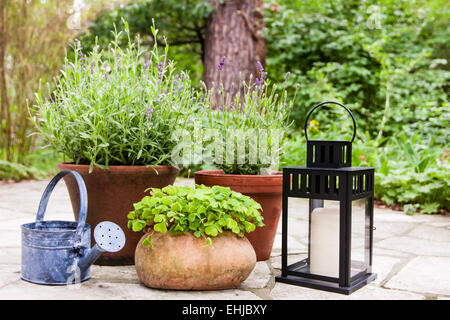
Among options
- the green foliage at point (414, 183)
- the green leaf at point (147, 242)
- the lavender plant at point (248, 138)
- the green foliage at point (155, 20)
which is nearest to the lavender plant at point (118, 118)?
the lavender plant at point (248, 138)

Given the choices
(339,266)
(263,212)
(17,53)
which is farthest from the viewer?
(17,53)

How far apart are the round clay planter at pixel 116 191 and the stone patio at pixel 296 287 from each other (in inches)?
4.8

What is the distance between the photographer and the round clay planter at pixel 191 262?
174cm

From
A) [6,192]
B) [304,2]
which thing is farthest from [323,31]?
[6,192]

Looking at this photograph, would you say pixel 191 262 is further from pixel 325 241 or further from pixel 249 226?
pixel 325 241

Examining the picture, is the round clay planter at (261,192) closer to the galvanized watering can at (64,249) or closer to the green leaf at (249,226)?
the green leaf at (249,226)

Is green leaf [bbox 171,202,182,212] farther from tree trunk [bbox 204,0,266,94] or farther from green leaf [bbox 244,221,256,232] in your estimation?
tree trunk [bbox 204,0,266,94]

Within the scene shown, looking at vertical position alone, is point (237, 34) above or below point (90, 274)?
above

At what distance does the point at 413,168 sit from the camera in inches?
164

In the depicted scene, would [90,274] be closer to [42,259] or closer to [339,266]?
[42,259]

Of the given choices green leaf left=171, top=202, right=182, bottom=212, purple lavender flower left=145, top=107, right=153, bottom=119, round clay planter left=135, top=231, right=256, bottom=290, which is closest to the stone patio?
round clay planter left=135, top=231, right=256, bottom=290

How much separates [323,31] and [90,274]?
20.4 ft

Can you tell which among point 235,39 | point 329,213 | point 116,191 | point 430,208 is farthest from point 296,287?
point 235,39

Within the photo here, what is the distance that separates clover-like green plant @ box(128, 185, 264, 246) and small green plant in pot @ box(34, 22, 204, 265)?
27 cm
